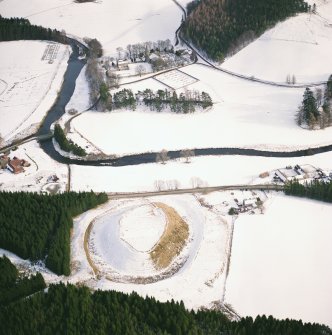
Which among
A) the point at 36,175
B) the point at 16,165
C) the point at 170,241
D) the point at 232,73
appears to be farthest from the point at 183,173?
the point at 232,73

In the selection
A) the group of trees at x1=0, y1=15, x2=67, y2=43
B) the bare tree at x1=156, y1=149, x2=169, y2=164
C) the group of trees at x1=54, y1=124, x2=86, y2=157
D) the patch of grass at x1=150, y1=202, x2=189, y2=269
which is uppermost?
the group of trees at x1=0, y1=15, x2=67, y2=43

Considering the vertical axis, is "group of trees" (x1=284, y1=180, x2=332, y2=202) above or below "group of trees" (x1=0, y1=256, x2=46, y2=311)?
above

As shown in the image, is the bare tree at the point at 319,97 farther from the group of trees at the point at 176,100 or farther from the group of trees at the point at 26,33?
the group of trees at the point at 26,33

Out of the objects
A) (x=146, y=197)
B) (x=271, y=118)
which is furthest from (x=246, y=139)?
(x=146, y=197)

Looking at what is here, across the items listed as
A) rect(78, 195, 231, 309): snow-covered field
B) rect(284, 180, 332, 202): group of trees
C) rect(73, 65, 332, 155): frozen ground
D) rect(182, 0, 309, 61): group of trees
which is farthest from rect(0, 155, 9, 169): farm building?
rect(182, 0, 309, 61): group of trees

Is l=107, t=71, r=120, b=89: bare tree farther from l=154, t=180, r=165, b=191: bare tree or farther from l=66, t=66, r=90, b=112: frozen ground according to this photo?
l=154, t=180, r=165, b=191: bare tree

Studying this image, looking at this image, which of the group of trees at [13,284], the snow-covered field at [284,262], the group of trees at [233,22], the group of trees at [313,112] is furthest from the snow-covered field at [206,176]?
the group of trees at [233,22]

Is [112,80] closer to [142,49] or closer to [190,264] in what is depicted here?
[142,49]

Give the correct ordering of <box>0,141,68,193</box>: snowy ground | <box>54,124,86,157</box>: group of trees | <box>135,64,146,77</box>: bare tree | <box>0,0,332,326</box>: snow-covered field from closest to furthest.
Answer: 1. <box>0,0,332,326</box>: snow-covered field
2. <box>0,141,68,193</box>: snowy ground
3. <box>54,124,86,157</box>: group of trees
4. <box>135,64,146,77</box>: bare tree
